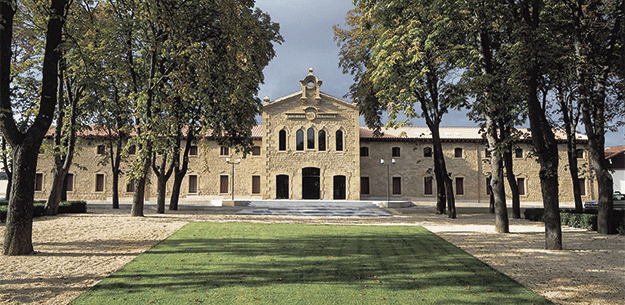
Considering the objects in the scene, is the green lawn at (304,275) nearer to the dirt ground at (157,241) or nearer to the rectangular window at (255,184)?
the dirt ground at (157,241)

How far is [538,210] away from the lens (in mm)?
17750

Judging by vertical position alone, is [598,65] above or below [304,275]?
above

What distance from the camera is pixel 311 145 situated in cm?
3391

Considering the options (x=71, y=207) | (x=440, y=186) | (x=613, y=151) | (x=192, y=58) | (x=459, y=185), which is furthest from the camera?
(x=613, y=151)

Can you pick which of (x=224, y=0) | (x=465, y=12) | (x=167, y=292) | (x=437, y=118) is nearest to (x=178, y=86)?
(x=224, y=0)

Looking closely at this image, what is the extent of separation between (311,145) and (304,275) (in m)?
27.4

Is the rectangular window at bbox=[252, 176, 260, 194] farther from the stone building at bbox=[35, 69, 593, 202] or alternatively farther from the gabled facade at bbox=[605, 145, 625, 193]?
the gabled facade at bbox=[605, 145, 625, 193]

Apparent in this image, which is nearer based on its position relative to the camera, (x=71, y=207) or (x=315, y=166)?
(x=71, y=207)

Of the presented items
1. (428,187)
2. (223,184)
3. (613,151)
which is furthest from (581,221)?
(613,151)

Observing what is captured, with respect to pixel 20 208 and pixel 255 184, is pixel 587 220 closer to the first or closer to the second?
pixel 20 208

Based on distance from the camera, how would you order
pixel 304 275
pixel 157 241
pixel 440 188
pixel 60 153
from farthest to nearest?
1. pixel 440 188
2. pixel 60 153
3. pixel 157 241
4. pixel 304 275

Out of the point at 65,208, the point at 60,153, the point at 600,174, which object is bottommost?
the point at 65,208

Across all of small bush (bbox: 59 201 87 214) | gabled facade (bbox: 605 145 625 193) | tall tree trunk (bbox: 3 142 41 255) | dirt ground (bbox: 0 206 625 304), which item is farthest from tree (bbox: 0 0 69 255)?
gabled facade (bbox: 605 145 625 193)

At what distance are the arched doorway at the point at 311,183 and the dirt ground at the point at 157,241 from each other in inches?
818
